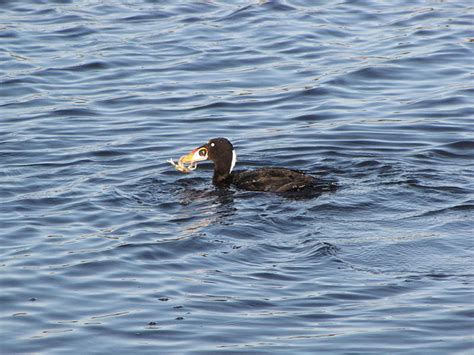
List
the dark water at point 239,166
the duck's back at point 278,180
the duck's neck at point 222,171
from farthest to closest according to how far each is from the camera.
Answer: the duck's neck at point 222,171
the duck's back at point 278,180
the dark water at point 239,166

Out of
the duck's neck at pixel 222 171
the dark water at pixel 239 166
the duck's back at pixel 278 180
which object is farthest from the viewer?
the duck's neck at pixel 222 171

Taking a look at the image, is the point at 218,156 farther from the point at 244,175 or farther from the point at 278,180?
the point at 278,180

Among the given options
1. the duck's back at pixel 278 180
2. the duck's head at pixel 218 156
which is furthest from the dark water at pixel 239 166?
the duck's head at pixel 218 156

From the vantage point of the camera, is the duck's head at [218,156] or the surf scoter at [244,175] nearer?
the surf scoter at [244,175]

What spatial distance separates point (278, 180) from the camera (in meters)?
13.5

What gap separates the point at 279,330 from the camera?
9.60m

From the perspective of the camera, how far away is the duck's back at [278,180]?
530 inches

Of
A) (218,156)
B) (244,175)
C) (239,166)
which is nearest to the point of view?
(244,175)

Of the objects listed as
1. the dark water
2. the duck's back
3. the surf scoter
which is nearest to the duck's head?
the surf scoter

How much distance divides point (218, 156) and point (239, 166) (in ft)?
3.06

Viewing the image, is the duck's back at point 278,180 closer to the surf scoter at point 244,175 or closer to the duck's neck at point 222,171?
the surf scoter at point 244,175

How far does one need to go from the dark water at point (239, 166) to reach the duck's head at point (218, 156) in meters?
0.29

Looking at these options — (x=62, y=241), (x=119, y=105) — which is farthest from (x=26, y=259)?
(x=119, y=105)

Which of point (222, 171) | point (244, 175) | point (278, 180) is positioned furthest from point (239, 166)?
point (278, 180)
